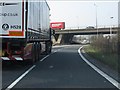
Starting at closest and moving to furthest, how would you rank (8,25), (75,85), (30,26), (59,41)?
(75,85), (8,25), (30,26), (59,41)

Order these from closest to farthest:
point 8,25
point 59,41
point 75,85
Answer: point 75,85
point 8,25
point 59,41

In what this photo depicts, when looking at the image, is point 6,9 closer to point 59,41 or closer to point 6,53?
point 6,53

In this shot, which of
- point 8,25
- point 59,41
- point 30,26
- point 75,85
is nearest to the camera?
point 75,85

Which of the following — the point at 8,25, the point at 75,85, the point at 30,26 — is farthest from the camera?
the point at 30,26

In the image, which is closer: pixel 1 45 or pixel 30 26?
pixel 1 45

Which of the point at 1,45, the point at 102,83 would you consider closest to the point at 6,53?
the point at 1,45

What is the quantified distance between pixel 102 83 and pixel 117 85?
730 millimetres

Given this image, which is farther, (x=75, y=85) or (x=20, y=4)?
(x=20, y=4)

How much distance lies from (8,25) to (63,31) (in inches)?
4263

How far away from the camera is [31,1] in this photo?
1995 cm

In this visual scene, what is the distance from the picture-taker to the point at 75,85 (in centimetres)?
1288

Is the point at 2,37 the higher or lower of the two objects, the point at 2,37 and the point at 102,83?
the higher

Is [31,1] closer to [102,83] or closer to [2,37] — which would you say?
[2,37]

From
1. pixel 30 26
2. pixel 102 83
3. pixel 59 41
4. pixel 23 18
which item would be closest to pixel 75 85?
pixel 102 83
